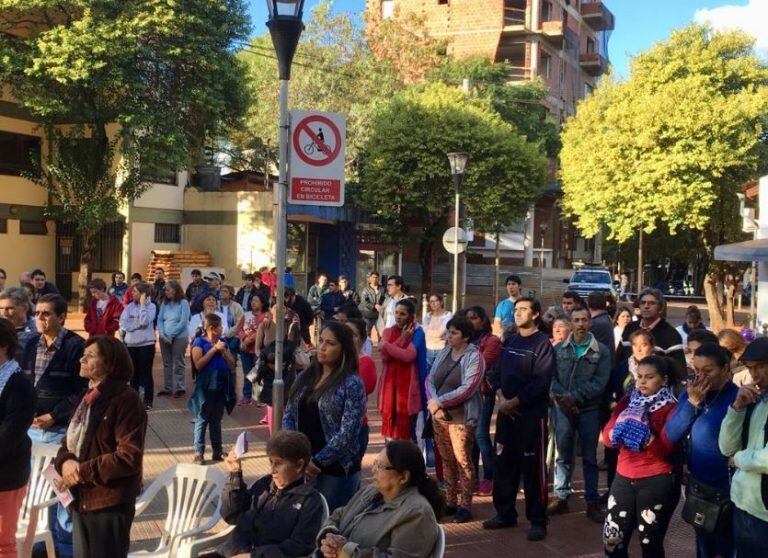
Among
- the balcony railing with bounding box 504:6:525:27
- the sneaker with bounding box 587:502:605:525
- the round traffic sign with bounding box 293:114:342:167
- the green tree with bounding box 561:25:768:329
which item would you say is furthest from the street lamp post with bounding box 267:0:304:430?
the balcony railing with bounding box 504:6:525:27

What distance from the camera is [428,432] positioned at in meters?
7.08

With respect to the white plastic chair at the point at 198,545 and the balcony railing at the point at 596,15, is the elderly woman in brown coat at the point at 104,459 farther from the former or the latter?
the balcony railing at the point at 596,15

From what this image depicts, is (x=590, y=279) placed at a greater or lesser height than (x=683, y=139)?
Result: lesser

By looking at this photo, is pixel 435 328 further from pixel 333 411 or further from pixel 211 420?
pixel 333 411

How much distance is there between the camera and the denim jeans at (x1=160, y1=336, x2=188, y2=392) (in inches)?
459

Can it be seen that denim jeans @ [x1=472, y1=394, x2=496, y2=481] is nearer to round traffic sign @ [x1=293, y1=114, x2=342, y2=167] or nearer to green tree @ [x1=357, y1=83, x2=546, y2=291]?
round traffic sign @ [x1=293, y1=114, x2=342, y2=167]

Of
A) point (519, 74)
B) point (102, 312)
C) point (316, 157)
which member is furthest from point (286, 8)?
point (519, 74)

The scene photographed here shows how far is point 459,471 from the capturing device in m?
6.64

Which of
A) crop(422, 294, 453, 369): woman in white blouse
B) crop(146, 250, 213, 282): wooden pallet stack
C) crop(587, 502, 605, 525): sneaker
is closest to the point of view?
crop(587, 502, 605, 525): sneaker

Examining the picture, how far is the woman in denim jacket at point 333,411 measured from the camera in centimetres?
456

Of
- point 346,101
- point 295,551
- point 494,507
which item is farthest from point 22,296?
point 346,101

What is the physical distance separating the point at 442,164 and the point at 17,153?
1358 centimetres

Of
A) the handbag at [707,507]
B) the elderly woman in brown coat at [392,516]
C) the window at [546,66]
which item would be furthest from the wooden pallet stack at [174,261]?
the window at [546,66]

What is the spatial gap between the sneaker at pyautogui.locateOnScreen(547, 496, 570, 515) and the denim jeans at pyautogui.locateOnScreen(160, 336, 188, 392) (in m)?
6.56
